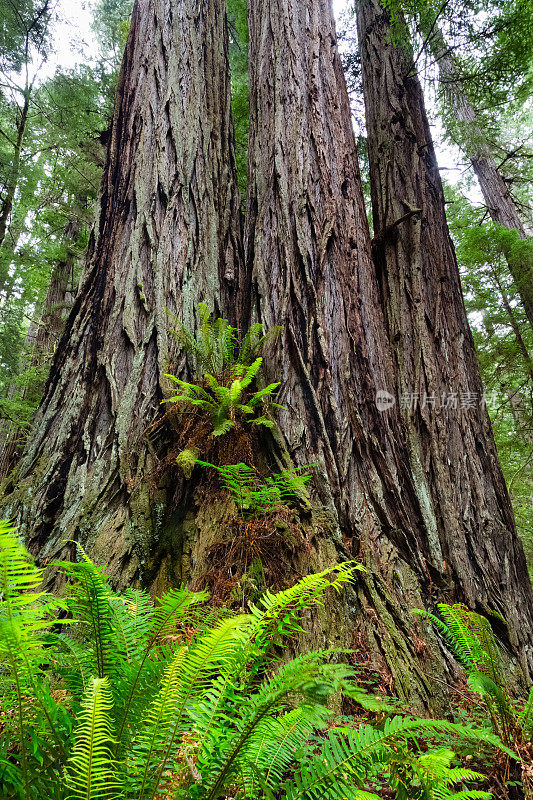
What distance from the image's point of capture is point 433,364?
123 inches

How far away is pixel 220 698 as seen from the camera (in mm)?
972

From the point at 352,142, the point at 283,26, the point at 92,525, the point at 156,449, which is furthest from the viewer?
the point at 283,26

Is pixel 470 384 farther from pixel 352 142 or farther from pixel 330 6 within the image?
pixel 330 6

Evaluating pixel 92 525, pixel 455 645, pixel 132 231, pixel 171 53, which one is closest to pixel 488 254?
pixel 171 53

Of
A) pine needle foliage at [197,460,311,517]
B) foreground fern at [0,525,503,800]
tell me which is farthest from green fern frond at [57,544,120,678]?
pine needle foliage at [197,460,311,517]

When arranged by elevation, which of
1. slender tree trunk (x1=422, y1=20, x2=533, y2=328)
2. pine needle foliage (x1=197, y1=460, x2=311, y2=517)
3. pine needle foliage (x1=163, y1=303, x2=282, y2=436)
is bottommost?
pine needle foliage (x1=197, y1=460, x2=311, y2=517)

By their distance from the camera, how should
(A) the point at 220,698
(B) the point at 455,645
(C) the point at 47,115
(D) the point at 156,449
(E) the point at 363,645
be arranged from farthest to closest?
1. (C) the point at 47,115
2. (D) the point at 156,449
3. (B) the point at 455,645
4. (E) the point at 363,645
5. (A) the point at 220,698

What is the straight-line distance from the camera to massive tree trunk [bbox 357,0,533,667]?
8.30 ft

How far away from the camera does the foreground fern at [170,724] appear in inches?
34.1

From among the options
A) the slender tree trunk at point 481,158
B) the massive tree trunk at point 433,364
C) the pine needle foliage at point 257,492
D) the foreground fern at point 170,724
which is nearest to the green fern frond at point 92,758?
the foreground fern at point 170,724

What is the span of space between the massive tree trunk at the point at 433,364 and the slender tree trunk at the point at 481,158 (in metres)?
0.61

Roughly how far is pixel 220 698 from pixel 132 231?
286cm

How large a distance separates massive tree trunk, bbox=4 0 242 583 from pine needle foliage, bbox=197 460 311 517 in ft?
1.67

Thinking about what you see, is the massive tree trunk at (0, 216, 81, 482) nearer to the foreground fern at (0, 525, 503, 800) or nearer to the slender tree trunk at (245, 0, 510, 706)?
the slender tree trunk at (245, 0, 510, 706)
